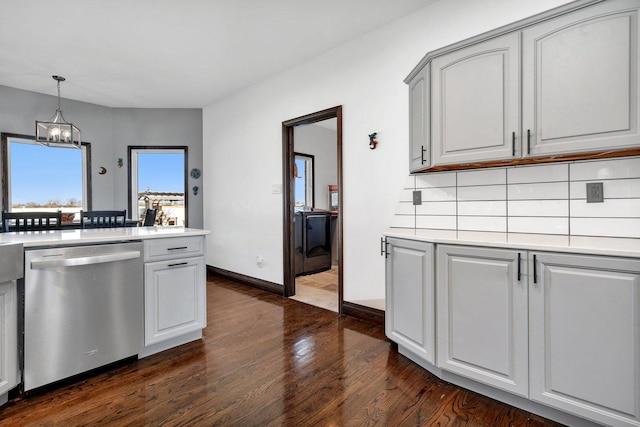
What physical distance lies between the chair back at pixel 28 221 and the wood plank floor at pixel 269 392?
175 cm

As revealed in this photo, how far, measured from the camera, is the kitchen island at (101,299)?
1.69 metres

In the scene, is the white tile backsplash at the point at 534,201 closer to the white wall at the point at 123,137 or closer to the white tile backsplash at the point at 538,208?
the white tile backsplash at the point at 538,208

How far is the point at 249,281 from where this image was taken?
13.5 feet

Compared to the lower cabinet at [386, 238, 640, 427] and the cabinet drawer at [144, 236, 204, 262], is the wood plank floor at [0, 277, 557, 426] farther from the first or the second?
the cabinet drawer at [144, 236, 204, 262]

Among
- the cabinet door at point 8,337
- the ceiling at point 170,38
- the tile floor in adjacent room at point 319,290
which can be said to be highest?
the ceiling at point 170,38

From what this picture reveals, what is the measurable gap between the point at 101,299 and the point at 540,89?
279 cm

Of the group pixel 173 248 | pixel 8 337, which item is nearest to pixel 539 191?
pixel 173 248

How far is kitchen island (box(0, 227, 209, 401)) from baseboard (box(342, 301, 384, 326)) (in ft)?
4.23

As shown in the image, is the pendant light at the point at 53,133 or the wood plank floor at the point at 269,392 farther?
the pendant light at the point at 53,133

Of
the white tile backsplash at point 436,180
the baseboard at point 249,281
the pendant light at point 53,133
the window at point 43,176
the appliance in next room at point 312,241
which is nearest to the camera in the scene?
the white tile backsplash at point 436,180

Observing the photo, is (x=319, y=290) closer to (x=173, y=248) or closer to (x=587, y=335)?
(x=173, y=248)

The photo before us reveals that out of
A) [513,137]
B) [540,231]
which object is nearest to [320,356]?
[540,231]

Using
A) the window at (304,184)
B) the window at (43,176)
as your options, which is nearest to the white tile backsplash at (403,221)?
the window at (304,184)

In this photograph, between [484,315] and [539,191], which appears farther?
[539,191]
